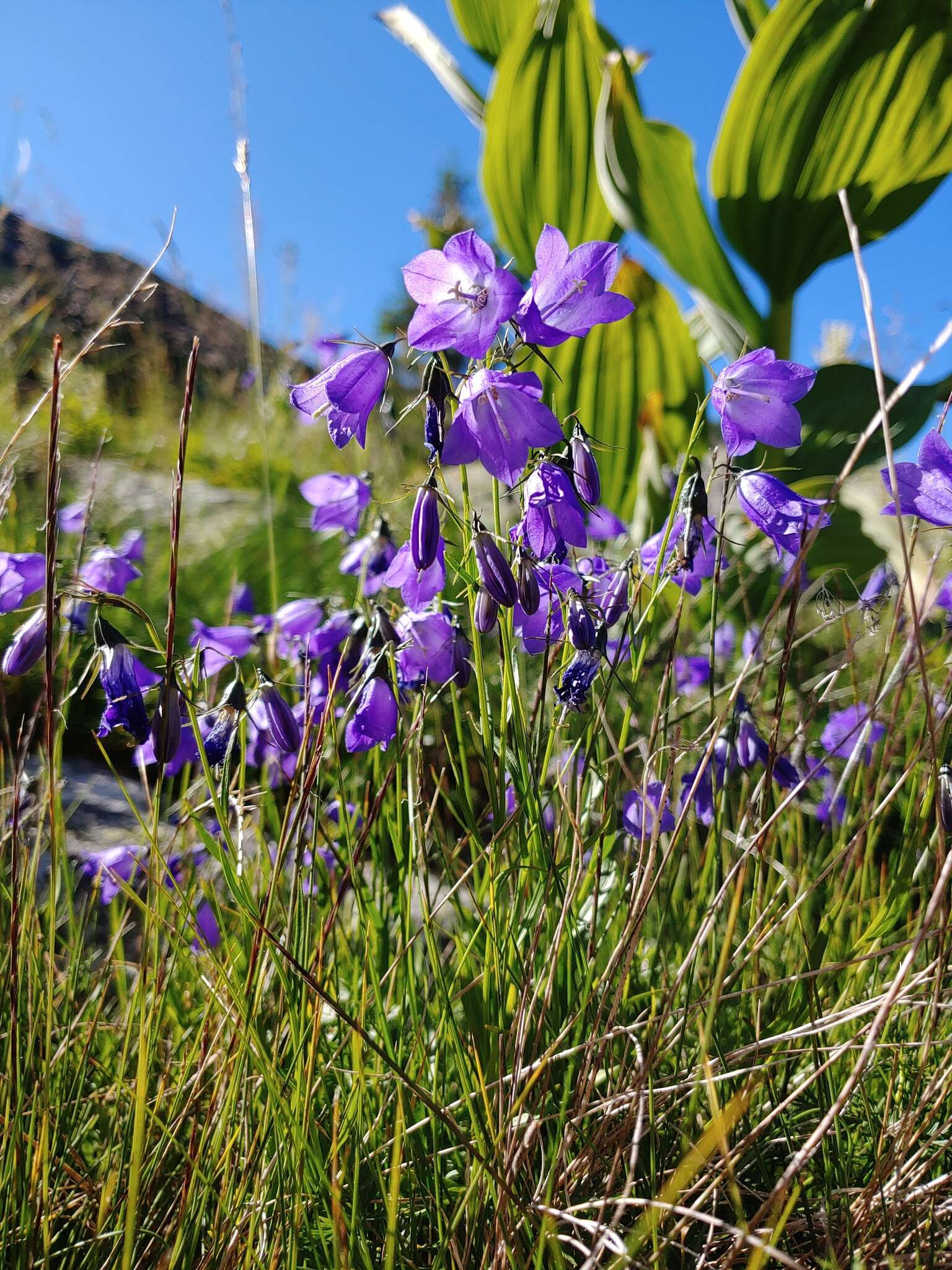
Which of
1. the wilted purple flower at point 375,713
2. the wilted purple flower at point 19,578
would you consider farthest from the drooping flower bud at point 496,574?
the wilted purple flower at point 19,578

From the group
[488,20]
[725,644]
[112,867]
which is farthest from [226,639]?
[488,20]

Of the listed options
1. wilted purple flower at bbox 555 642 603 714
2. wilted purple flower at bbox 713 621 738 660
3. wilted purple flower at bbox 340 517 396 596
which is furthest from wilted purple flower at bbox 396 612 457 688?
wilted purple flower at bbox 713 621 738 660

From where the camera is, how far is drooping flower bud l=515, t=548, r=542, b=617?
84 cm

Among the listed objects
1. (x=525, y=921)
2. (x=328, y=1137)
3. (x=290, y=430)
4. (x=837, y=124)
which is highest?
(x=837, y=124)

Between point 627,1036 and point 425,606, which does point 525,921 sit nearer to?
point 627,1036

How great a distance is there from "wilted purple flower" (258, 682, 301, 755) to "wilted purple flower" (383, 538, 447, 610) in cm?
19

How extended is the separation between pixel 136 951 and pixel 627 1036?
1508 millimetres

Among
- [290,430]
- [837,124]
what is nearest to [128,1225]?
[837,124]

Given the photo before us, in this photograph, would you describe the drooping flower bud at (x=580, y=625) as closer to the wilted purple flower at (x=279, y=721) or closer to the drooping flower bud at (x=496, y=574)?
the drooping flower bud at (x=496, y=574)

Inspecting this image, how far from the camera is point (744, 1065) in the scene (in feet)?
3.44

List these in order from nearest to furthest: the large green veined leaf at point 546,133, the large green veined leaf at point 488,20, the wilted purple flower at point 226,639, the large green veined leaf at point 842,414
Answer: the wilted purple flower at point 226,639 → the large green veined leaf at point 842,414 → the large green veined leaf at point 546,133 → the large green veined leaf at point 488,20

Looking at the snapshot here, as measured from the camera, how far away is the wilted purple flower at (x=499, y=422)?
0.80 m

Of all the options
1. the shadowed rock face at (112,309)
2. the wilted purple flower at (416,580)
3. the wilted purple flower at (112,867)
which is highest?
the shadowed rock face at (112,309)

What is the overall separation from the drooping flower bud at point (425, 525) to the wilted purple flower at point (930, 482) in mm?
482
